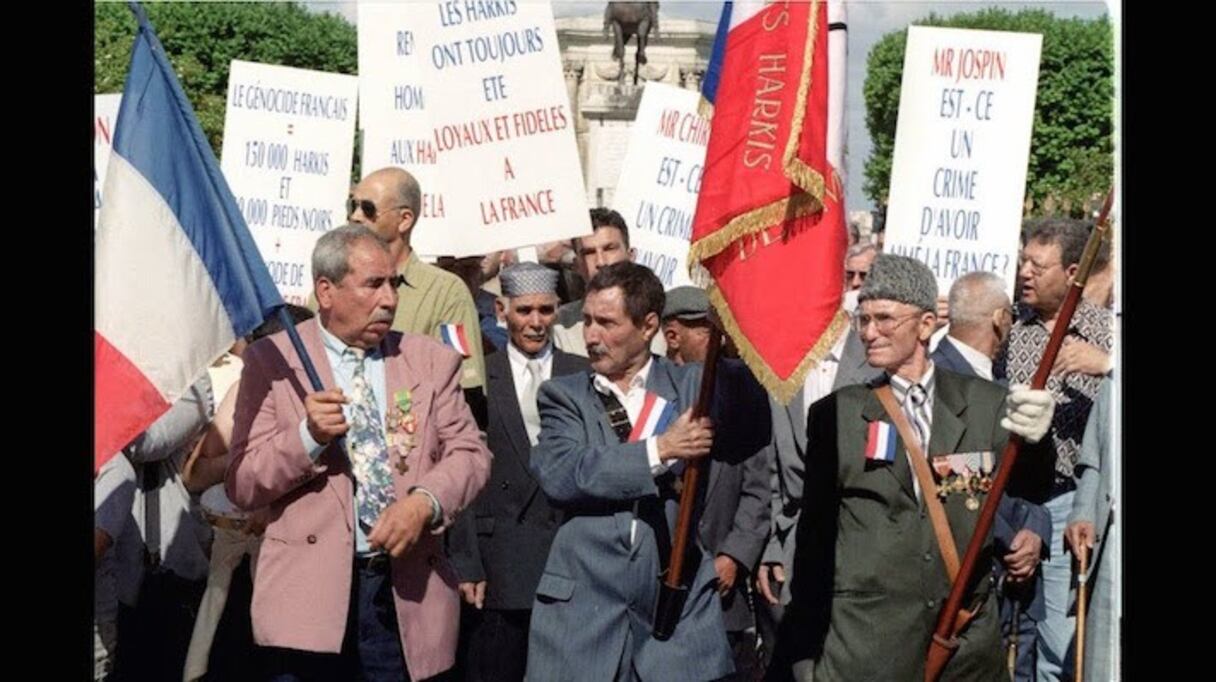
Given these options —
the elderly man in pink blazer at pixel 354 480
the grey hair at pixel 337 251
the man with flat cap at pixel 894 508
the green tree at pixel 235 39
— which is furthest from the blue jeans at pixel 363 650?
the green tree at pixel 235 39

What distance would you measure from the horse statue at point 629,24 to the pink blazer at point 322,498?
3482 centimetres

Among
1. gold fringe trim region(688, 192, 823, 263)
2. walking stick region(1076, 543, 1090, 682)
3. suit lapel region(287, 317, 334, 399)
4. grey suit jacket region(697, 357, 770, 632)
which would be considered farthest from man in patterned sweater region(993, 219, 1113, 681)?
suit lapel region(287, 317, 334, 399)

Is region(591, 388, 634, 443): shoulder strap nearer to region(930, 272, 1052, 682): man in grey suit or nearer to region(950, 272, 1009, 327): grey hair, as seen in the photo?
region(930, 272, 1052, 682): man in grey suit

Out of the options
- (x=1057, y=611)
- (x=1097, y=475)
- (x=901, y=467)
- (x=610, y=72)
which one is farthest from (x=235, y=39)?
(x=901, y=467)

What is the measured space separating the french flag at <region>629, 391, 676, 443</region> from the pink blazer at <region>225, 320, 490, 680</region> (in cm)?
50

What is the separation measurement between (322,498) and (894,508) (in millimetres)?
1780

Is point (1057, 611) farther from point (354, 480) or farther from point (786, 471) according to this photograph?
point (354, 480)

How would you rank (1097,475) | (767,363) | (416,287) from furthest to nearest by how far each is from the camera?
1. (416,287)
2. (1097,475)
3. (767,363)

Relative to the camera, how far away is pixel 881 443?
303 inches

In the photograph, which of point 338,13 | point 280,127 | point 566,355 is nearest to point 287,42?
point 338,13

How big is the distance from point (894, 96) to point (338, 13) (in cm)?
1275

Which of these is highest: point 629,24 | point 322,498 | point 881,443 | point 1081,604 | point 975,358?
point 629,24

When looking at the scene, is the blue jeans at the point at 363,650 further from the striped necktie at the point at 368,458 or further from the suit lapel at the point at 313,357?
the suit lapel at the point at 313,357

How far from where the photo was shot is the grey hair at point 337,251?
320 inches
